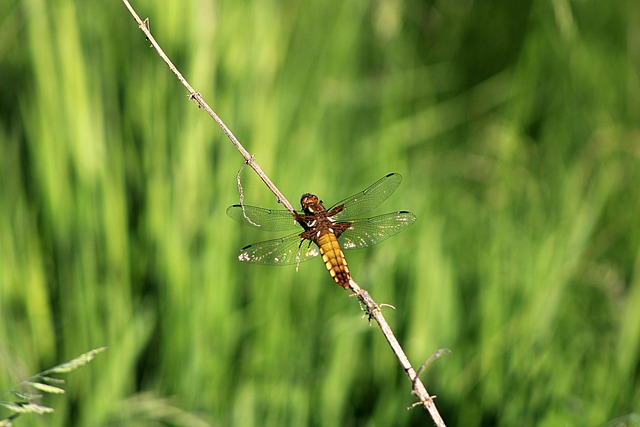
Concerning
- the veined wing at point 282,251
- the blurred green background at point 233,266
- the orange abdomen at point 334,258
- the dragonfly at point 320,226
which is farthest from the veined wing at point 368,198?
the blurred green background at point 233,266

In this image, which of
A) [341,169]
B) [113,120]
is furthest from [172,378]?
[341,169]

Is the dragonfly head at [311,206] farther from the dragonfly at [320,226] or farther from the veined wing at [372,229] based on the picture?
the veined wing at [372,229]

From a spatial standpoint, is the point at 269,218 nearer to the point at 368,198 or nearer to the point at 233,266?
the point at 368,198

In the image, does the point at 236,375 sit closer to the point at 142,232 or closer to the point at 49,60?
the point at 142,232

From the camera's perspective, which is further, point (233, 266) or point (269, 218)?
point (233, 266)

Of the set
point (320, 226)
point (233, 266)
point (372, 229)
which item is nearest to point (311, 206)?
point (320, 226)

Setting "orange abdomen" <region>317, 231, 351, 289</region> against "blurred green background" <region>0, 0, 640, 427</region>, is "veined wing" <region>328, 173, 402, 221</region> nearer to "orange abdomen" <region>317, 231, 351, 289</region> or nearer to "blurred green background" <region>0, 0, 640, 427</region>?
"orange abdomen" <region>317, 231, 351, 289</region>
